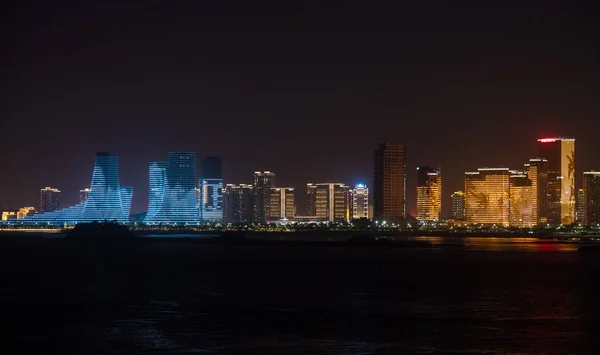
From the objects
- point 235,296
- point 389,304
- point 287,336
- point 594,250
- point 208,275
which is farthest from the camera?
point 594,250

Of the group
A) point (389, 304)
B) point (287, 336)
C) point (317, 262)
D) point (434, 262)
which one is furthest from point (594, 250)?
point (287, 336)

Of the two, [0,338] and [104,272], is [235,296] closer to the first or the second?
[0,338]

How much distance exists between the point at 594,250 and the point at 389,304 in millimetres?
95549

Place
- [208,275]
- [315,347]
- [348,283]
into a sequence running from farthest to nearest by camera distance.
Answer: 1. [208,275]
2. [348,283]
3. [315,347]

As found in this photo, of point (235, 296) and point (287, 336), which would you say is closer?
point (287, 336)

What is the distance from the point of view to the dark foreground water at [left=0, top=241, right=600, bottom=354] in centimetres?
3809

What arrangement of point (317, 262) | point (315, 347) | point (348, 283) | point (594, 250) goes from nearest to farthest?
point (315, 347), point (348, 283), point (317, 262), point (594, 250)

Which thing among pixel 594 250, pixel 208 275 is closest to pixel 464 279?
pixel 208 275

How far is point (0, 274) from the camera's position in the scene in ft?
262

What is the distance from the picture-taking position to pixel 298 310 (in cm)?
5050

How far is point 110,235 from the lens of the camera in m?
188

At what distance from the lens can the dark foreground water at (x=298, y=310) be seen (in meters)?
38.1

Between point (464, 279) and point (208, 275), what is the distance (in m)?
21.6

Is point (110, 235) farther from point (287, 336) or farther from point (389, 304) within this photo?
point (287, 336)
